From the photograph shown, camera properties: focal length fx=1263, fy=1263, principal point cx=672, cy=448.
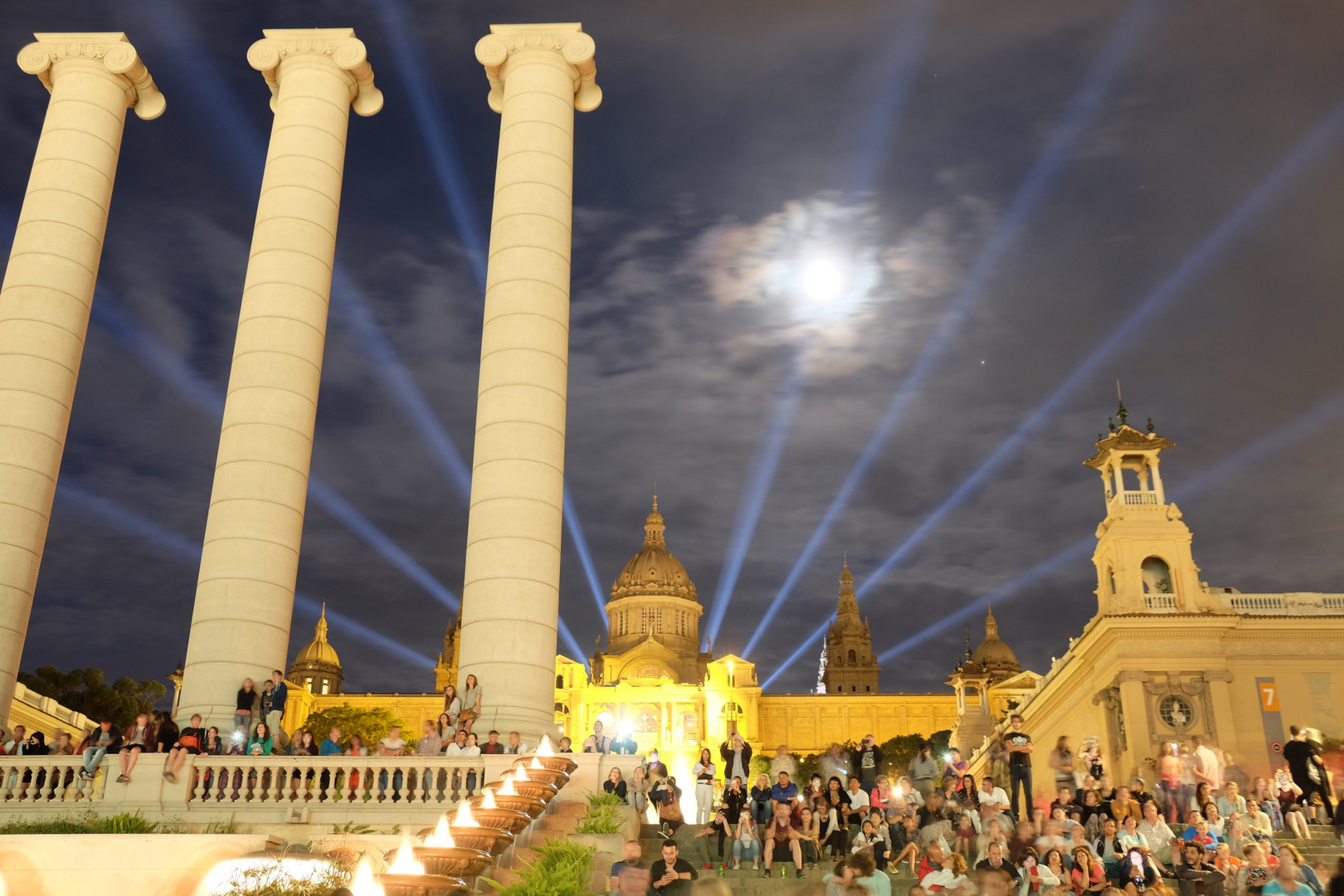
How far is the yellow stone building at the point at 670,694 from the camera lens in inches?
6442

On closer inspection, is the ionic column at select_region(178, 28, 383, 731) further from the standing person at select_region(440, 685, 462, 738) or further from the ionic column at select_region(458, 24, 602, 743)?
the standing person at select_region(440, 685, 462, 738)

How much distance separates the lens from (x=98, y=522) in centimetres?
8538

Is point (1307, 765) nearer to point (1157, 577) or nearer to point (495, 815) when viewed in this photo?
point (495, 815)

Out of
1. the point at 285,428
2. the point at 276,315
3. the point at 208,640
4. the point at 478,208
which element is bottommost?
the point at 208,640

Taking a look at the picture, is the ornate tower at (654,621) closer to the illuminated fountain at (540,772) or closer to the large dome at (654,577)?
the large dome at (654,577)

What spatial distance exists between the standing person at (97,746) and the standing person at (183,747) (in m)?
1.07

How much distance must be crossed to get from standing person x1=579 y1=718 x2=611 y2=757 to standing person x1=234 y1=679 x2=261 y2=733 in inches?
283

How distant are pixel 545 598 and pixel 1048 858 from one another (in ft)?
44.5

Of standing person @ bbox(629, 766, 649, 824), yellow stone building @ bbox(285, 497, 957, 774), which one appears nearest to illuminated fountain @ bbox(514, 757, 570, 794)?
standing person @ bbox(629, 766, 649, 824)

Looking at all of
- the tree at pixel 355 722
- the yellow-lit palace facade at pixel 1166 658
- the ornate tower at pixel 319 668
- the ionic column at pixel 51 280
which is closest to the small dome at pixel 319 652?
the ornate tower at pixel 319 668

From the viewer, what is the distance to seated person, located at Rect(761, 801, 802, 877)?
22.5 metres

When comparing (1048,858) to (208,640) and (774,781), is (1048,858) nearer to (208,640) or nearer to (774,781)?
(774,781)

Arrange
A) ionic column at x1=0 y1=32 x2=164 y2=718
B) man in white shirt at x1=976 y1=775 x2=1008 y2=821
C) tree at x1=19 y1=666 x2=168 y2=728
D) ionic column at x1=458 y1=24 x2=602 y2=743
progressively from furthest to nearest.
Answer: tree at x1=19 y1=666 x2=168 y2=728 < ionic column at x1=0 y1=32 x2=164 y2=718 < ionic column at x1=458 y1=24 x2=602 y2=743 < man in white shirt at x1=976 y1=775 x2=1008 y2=821

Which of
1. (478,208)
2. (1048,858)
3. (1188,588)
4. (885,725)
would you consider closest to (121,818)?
(1048,858)
